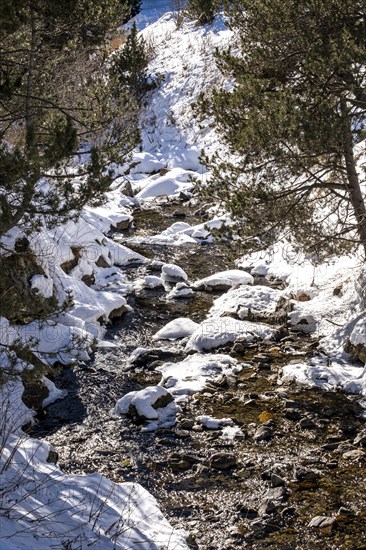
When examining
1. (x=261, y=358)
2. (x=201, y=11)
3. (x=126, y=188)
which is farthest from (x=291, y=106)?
(x=201, y=11)

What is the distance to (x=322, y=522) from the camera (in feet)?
18.2

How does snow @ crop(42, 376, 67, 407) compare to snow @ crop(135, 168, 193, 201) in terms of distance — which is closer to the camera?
→ snow @ crop(42, 376, 67, 407)

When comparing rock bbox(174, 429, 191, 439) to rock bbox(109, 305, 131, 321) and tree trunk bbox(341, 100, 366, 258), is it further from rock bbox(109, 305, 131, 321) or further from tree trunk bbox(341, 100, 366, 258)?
rock bbox(109, 305, 131, 321)

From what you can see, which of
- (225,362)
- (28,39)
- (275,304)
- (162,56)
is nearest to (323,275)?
(275,304)

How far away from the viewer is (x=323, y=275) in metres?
11.5

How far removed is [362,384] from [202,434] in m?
2.18

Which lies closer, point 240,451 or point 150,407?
point 240,451

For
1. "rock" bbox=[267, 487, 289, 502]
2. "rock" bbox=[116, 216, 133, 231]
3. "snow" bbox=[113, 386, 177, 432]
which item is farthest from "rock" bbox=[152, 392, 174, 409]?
Answer: "rock" bbox=[116, 216, 133, 231]

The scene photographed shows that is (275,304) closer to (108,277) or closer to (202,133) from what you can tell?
(108,277)

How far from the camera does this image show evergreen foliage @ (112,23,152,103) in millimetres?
22812

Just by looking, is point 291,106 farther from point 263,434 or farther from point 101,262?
point 101,262

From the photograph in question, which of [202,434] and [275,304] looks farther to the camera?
[275,304]

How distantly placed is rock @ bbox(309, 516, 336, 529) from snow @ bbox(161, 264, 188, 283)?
7.15 metres

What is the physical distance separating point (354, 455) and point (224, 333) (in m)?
3.35
